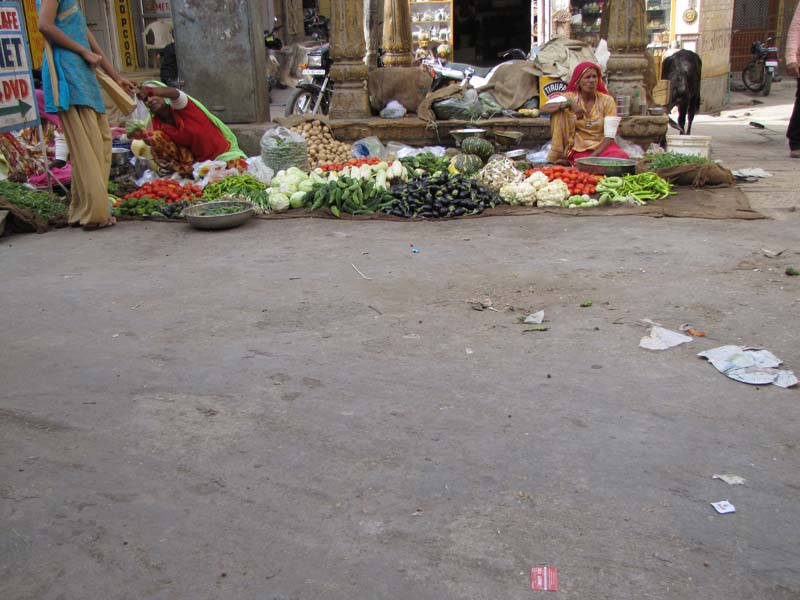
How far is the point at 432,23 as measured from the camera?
1812 cm

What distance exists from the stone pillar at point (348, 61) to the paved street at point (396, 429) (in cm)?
410

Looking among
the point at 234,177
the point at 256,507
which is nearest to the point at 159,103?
the point at 234,177

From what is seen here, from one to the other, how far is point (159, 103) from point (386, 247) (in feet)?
11.9

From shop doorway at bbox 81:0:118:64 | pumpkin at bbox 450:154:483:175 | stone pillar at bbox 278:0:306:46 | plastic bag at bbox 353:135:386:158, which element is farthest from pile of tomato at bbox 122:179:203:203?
stone pillar at bbox 278:0:306:46

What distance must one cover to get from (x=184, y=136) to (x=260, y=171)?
103 centimetres

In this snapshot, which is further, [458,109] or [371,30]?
[371,30]

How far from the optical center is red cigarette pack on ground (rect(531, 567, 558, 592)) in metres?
2.35

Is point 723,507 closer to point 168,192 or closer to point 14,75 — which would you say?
point 168,192

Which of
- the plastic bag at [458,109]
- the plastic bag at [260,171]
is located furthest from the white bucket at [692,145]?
the plastic bag at [260,171]

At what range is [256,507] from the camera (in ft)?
9.12

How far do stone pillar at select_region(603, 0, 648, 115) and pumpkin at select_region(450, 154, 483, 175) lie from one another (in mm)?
2037

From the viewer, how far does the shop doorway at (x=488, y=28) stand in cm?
2281

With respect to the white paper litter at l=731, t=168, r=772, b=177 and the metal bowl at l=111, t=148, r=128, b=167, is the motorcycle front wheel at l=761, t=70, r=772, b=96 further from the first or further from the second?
the metal bowl at l=111, t=148, r=128, b=167

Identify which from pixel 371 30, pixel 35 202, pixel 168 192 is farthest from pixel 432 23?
pixel 35 202
